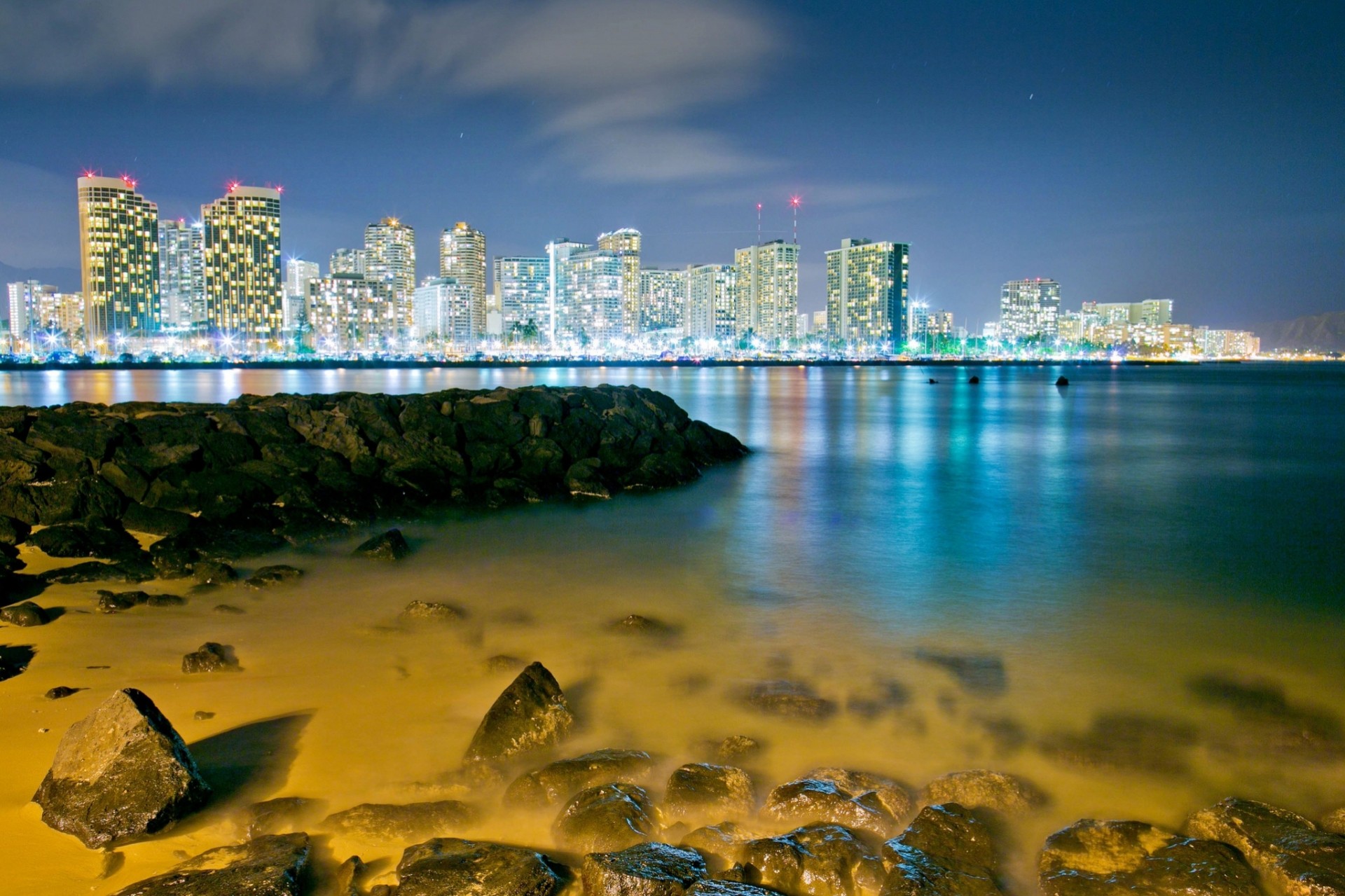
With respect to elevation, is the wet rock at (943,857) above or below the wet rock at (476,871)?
below

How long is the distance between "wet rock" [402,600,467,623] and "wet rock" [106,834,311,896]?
3799mm

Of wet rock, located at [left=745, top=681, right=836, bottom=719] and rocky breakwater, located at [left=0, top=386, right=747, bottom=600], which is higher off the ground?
rocky breakwater, located at [left=0, top=386, right=747, bottom=600]

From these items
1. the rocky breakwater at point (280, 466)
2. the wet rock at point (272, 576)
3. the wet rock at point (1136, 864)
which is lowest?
the wet rock at point (1136, 864)

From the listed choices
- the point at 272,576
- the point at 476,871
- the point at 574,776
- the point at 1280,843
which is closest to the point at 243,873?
the point at 476,871

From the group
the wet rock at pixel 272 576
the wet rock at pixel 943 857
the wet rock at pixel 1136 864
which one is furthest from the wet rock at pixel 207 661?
the wet rock at pixel 1136 864

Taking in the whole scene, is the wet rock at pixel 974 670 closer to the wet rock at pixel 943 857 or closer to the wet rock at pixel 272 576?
the wet rock at pixel 943 857

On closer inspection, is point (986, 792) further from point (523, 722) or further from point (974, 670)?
point (523, 722)

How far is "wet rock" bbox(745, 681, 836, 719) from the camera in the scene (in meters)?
6.03

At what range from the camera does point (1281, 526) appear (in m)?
14.4

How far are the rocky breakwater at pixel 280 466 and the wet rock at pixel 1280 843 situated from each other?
938 cm

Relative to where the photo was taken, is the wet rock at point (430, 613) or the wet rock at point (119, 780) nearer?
the wet rock at point (119, 780)

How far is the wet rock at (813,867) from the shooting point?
4.00 m

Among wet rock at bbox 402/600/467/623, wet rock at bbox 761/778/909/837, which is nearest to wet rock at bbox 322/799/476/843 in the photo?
wet rock at bbox 761/778/909/837

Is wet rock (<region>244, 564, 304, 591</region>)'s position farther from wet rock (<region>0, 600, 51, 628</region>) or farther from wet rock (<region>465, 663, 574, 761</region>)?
wet rock (<region>465, 663, 574, 761</region>)
